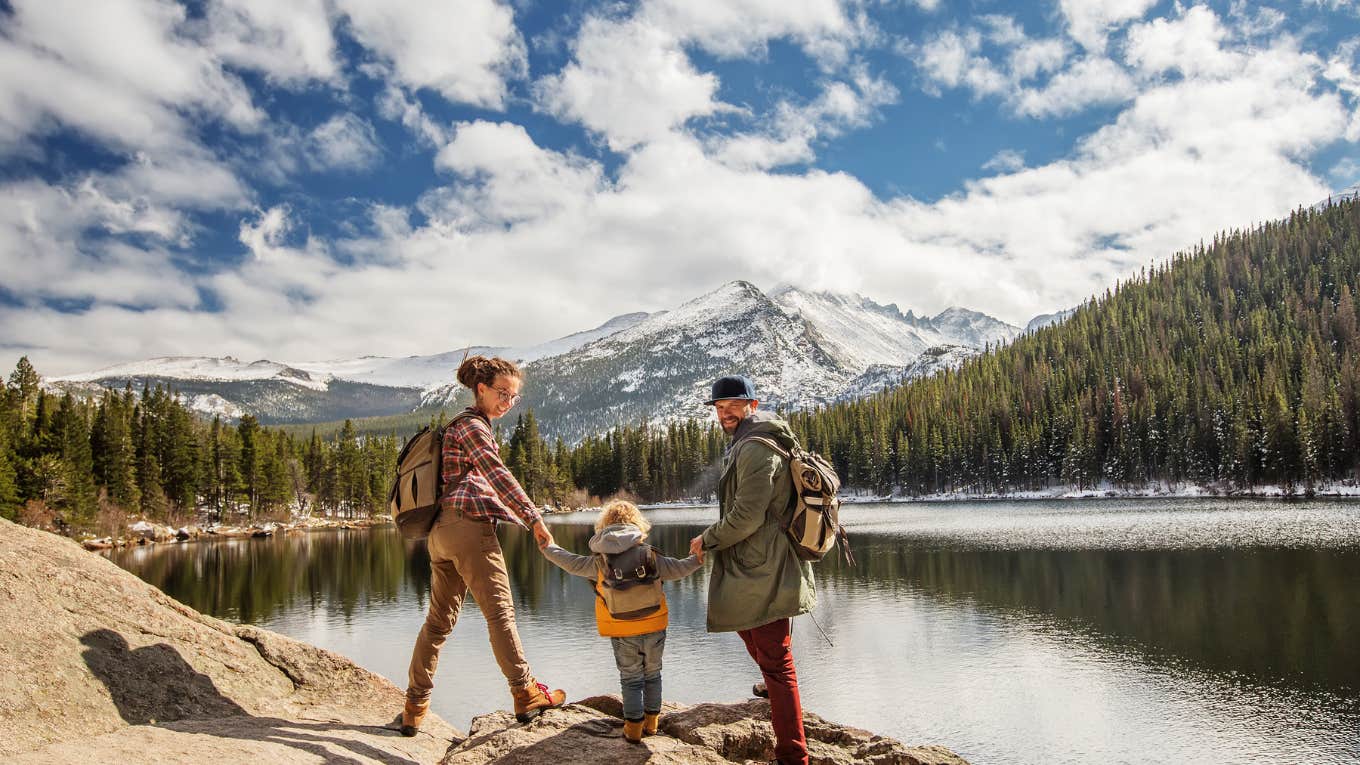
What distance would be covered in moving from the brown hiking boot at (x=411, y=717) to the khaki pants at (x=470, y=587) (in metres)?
0.09

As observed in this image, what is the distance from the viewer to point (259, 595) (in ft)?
105

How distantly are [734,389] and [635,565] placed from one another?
1.67 meters

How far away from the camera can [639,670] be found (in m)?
6.29

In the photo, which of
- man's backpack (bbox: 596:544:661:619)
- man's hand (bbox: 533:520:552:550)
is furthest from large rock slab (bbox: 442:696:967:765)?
man's hand (bbox: 533:520:552:550)

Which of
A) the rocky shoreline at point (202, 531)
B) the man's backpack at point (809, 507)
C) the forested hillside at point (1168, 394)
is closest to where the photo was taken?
the man's backpack at point (809, 507)

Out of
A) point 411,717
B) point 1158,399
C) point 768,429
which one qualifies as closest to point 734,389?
point 768,429

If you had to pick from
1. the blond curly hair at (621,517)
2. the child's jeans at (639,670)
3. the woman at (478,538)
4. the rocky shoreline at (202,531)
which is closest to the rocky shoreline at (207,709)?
the child's jeans at (639,670)

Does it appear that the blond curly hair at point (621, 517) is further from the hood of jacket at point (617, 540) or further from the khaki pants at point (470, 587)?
the khaki pants at point (470, 587)

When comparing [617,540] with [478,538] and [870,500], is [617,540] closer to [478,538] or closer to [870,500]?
[478,538]

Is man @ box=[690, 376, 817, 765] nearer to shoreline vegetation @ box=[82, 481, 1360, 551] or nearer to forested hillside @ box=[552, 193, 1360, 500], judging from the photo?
shoreline vegetation @ box=[82, 481, 1360, 551]

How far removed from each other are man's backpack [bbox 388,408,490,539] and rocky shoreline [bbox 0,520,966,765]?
1.88m

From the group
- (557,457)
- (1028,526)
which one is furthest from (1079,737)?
(557,457)

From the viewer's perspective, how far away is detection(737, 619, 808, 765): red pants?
19.7 ft

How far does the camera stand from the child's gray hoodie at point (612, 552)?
6.20 metres
